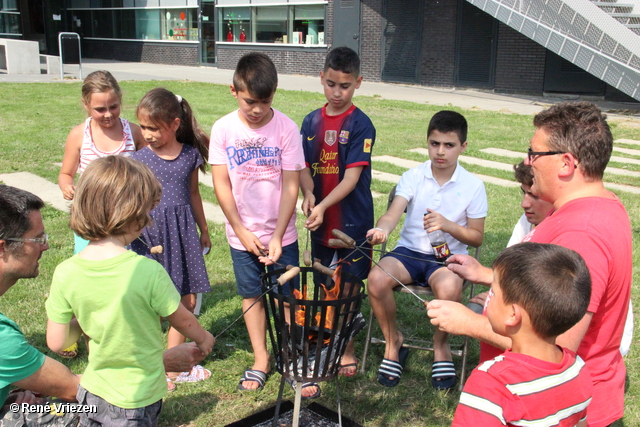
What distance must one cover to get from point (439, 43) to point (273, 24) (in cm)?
630

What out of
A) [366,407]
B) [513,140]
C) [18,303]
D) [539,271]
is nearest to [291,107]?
[513,140]

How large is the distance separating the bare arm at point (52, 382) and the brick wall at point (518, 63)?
1607 cm

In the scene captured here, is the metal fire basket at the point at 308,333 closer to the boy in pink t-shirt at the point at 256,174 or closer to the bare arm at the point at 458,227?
the boy in pink t-shirt at the point at 256,174

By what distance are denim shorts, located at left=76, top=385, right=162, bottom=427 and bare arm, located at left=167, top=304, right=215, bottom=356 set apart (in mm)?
308

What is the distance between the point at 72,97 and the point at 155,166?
470 inches

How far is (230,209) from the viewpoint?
3191mm

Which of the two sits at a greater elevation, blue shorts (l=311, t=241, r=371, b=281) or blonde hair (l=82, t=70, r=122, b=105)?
blonde hair (l=82, t=70, r=122, b=105)

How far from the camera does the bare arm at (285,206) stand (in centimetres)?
308

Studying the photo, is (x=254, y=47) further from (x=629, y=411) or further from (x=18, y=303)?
(x=629, y=411)

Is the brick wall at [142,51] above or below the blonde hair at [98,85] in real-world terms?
above

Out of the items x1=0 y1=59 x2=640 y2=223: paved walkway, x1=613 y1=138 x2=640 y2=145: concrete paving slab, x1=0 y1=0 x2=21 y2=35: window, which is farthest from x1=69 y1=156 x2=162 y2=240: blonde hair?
x1=0 y1=0 x2=21 y2=35: window

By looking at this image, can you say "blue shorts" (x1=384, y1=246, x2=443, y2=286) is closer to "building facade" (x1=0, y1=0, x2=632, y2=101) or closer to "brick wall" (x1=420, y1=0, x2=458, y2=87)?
"building facade" (x1=0, y1=0, x2=632, y2=101)

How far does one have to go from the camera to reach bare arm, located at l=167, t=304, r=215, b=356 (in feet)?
7.39

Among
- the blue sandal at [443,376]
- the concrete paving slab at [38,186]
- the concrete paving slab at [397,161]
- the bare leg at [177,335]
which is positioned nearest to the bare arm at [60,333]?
the bare leg at [177,335]
